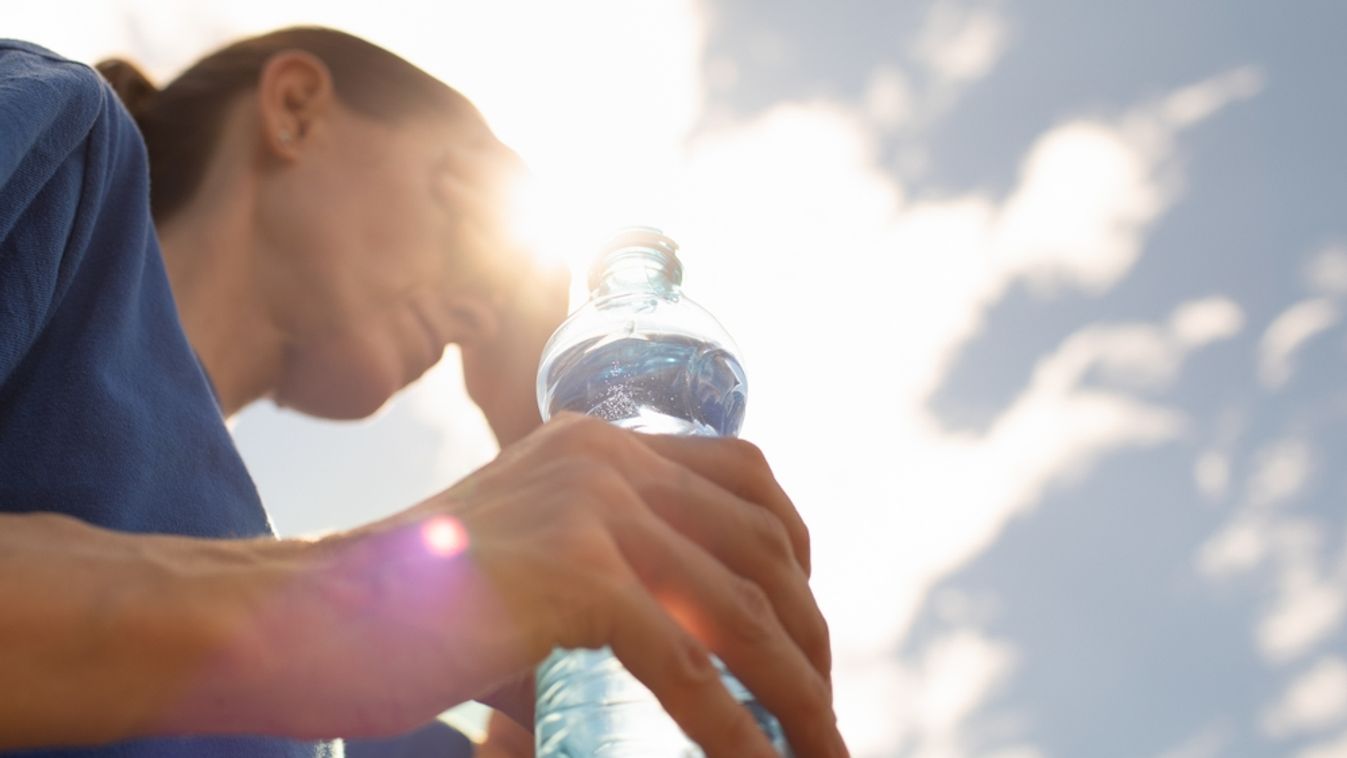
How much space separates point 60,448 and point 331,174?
736 millimetres

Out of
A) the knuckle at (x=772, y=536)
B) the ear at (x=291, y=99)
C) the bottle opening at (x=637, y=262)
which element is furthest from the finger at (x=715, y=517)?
the ear at (x=291, y=99)

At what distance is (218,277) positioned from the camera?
161 centimetres

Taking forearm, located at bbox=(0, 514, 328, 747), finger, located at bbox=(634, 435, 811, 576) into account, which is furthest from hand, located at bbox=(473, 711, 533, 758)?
forearm, located at bbox=(0, 514, 328, 747)

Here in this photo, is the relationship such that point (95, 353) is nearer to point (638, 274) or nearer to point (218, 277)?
point (218, 277)

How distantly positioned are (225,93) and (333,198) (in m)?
0.31

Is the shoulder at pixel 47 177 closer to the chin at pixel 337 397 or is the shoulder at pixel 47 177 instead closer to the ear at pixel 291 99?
the ear at pixel 291 99

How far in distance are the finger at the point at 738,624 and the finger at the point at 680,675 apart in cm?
4

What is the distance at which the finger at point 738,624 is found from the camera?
644 mm

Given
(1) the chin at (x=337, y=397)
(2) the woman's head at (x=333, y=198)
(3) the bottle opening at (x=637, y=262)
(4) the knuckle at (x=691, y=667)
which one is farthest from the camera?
(1) the chin at (x=337, y=397)

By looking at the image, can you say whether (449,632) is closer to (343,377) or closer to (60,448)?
(60,448)

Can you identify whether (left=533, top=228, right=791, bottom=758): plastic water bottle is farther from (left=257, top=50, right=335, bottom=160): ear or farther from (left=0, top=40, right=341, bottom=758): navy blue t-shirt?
(left=257, top=50, right=335, bottom=160): ear

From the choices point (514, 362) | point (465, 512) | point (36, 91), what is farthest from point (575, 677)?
point (514, 362)

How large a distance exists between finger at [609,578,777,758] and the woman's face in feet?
3.92

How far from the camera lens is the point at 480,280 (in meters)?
1.90
